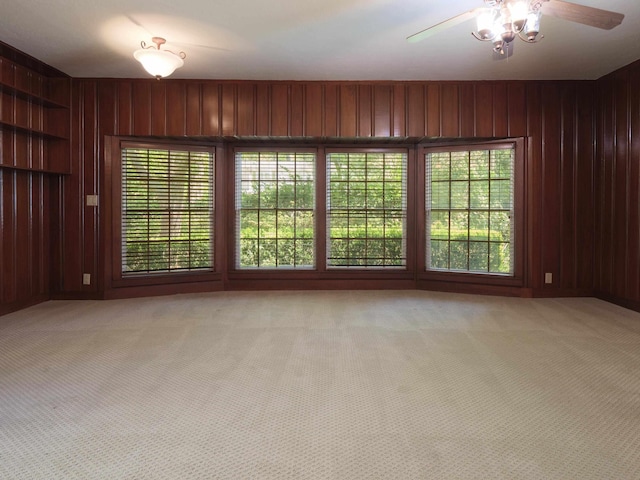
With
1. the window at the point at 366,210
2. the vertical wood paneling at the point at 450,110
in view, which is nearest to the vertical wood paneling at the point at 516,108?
the vertical wood paneling at the point at 450,110

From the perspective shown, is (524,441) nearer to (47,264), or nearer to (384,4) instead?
(384,4)

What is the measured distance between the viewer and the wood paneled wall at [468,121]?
4902 millimetres

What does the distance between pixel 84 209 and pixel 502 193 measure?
16.7ft

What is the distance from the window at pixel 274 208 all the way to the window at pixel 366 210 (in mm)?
311

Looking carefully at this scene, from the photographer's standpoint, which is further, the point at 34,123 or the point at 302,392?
the point at 34,123

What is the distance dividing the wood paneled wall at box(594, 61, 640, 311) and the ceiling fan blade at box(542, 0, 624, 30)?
252cm

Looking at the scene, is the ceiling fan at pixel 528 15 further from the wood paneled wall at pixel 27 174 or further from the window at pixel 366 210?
the wood paneled wall at pixel 27 174

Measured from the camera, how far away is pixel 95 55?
13.5 ft

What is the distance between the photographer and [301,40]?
149 inches

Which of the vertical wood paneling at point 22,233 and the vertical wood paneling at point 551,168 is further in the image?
the vertical wood paneling at point 551,168

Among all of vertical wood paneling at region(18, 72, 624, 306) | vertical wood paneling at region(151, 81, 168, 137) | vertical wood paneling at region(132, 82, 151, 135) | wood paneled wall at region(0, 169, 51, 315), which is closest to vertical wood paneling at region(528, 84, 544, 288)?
vertical wood paneling at region(18, 72, 624, 306)

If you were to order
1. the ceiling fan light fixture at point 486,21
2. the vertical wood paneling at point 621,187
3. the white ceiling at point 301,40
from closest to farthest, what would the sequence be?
the ceiling fan light fixture at point 486,21 < the white ceiling at point 301,40 < the vertical wood paneling at point 621,187

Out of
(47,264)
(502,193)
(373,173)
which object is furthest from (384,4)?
(47,264)

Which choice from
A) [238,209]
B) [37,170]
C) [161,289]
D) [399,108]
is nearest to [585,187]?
[399,108]
